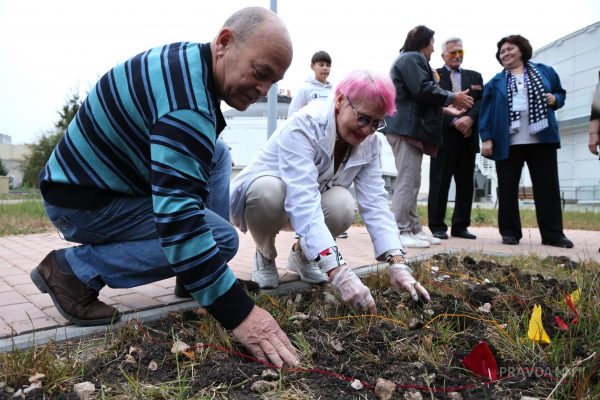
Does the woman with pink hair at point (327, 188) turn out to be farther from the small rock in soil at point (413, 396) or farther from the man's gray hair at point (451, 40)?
the man's gray hair at point (451, 40)

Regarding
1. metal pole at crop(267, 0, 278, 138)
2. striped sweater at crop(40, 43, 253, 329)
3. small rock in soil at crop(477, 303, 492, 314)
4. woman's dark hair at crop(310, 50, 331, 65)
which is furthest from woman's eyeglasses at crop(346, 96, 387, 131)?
metal pole at crop(267, 0, 278, 138)

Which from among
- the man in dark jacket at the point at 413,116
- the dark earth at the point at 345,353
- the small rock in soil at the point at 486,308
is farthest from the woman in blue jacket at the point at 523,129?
the small rock in soil at the point at 486,308

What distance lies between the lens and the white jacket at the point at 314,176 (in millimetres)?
2055

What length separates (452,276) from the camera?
9.12 ft

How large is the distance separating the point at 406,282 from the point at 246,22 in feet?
4.28

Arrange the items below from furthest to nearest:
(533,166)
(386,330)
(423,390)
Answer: (533,166) → (386,330) → (423,390)

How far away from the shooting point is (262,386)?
1.32 metres

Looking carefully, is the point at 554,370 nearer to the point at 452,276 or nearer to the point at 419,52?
the point at 452,276

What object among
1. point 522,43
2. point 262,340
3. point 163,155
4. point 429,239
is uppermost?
point 522,43

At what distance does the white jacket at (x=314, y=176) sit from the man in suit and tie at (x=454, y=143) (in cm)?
233

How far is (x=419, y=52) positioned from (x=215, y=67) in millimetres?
3102

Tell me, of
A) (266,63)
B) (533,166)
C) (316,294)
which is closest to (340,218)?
(316,294)

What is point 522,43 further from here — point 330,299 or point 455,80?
point 330,299

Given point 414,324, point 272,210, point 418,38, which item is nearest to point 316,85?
point 418,38
